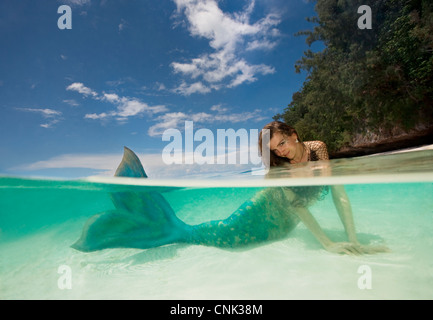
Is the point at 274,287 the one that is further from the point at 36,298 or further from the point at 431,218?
the point at 431,218

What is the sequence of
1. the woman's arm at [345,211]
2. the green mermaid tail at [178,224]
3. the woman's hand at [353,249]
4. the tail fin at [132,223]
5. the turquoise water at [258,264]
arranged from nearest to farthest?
1. the turquoise water at [258,264]
2. the woman's hand at [353,249]
3. the woman's arm at [345,211]
4. the tail fin at [132,223]
5. the green mermaid tail at [178,224]

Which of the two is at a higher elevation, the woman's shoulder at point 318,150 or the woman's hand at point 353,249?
the woman's shoulder at point 318,150

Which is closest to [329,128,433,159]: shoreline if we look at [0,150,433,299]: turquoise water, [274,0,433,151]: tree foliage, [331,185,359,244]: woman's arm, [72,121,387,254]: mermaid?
[274,0,433,151]: tree foliage

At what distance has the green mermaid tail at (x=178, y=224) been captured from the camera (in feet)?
14.9

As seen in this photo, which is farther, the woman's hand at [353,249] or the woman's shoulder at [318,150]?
the woman's shoulder at [318,150]

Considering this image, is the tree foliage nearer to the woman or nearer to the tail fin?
the woman

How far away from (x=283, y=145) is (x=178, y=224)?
2648 mm

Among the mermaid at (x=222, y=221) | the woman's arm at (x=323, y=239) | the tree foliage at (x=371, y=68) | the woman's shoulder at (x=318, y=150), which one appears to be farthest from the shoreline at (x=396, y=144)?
the woman's arm at (x=323, y=239)

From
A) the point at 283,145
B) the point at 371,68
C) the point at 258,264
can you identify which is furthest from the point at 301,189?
the point at 371,68

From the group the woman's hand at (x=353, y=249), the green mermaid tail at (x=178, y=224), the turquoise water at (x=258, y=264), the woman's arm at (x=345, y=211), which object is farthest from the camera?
the green mermaid tail at (x=178, y=224)

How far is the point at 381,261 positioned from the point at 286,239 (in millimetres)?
1643

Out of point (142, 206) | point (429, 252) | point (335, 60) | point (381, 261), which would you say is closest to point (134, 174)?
point (142, 206)

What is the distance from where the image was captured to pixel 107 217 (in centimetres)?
443

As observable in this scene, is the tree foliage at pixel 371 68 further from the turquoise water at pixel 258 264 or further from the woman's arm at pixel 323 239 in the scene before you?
the woman's arm at pixel 323 239
